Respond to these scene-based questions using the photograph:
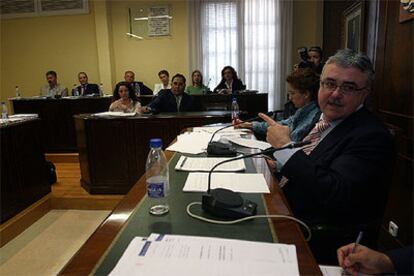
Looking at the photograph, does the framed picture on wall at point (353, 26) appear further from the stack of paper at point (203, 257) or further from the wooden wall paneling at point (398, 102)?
the stack of paper at point (203, 257)

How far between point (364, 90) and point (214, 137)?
3.35ft

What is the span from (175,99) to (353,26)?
2.16 meters

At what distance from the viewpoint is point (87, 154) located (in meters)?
3.33

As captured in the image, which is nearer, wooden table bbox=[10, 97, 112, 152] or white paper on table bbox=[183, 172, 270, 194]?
white paper on table bbox=[183, 172, 270, 194]

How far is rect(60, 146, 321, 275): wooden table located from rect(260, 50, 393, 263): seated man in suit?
121mm

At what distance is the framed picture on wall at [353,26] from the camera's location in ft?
10.6

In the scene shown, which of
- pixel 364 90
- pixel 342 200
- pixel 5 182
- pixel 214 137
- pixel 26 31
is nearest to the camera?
pixel 342 200

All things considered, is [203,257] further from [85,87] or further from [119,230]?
[85,87]

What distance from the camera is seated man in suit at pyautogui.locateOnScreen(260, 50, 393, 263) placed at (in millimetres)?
1039

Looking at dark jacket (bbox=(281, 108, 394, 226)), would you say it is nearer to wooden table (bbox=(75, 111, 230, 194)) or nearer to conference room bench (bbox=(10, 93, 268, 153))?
wooden table (bbox=(75, 111, 230, 194))

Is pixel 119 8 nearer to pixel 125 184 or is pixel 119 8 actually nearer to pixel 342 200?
pixel 125 184

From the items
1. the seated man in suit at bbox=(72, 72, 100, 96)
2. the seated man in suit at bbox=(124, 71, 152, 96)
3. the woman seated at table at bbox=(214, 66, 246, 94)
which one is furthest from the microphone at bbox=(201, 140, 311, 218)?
the seated man in suit at bbox=(72, 72, 100, 96)

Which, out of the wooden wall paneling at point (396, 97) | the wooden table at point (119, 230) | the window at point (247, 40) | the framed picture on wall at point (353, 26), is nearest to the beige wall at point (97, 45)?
the window at point (247, 40)

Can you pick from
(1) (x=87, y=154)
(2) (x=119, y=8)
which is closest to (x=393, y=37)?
(1) (x=87, y=154)
